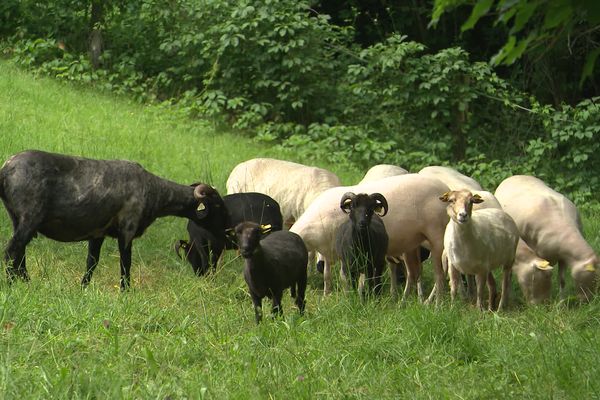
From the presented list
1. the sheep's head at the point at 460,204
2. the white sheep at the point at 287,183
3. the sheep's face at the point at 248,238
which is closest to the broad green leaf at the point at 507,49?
the sheep's face at the point at 248,238

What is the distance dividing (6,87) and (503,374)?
11656 millimetres

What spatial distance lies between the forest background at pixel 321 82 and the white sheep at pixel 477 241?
274 inches

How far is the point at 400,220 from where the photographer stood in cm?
993

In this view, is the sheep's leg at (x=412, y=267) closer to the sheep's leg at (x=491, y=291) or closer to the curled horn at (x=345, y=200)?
the sheep's leg at (x=491, y=291)

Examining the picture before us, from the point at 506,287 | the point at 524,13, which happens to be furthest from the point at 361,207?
the point at 524,13

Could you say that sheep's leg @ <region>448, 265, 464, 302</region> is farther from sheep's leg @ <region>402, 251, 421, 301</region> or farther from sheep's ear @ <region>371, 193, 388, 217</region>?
sheep's ear @ <region>371, 193, 388, 217</region>

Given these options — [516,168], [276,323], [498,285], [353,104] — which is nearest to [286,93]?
[353,104]

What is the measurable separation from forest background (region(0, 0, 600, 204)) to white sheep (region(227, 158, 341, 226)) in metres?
4.30

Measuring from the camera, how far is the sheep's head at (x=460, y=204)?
8.85 meters

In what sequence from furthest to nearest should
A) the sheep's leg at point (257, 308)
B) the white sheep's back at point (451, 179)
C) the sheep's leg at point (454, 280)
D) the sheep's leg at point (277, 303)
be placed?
the white sheep's back at point (451, 179)
the sheep's leg at point (454, 280)
the sheep's leg at point (277, 303)
the sheep's leg at point (257, 308)

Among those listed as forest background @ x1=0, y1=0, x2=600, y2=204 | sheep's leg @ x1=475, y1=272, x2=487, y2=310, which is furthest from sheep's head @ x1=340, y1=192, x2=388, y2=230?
forest background @ x1=0, y1=0, x2=600, y2=204

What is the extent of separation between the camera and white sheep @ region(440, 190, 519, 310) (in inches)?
356

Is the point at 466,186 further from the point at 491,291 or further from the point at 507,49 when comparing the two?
the point at 507,49

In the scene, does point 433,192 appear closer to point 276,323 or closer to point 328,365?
point 276,323
